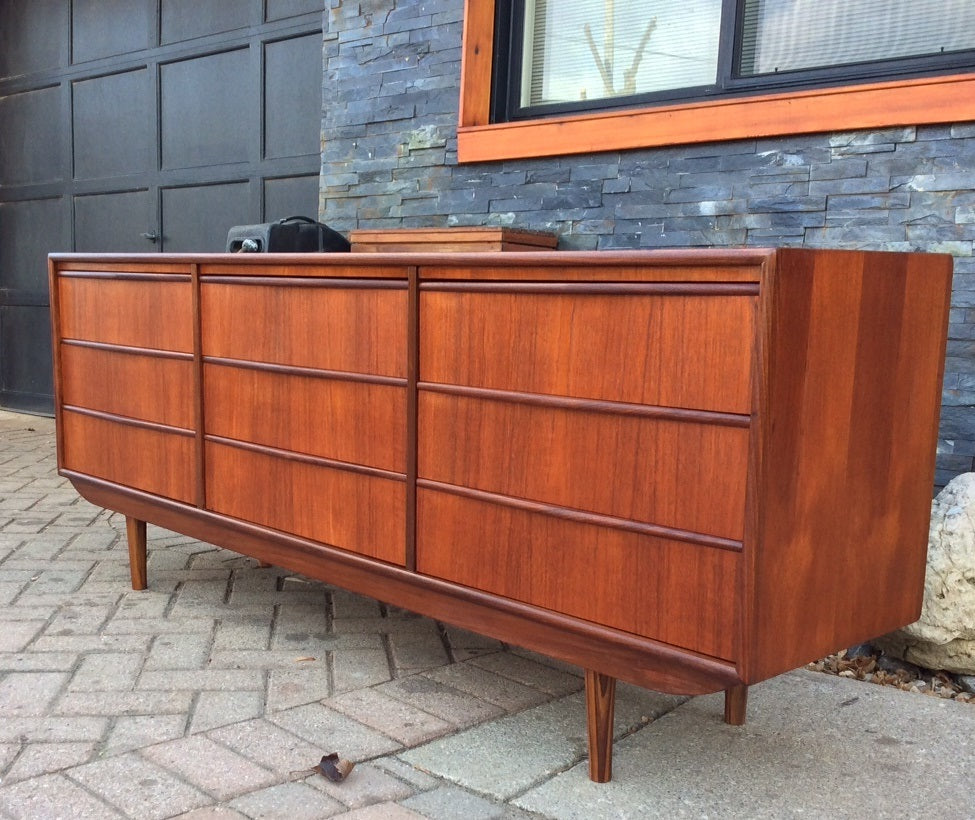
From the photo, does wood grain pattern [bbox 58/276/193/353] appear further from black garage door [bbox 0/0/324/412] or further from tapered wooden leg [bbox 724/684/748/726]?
black garage door [bbox 0/0/324/412]

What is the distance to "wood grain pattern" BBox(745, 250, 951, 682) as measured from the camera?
5.98ft

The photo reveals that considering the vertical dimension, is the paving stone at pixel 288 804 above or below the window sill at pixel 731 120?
below

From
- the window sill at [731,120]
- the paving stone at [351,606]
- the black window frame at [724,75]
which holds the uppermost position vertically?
the black window frame at [724,75]

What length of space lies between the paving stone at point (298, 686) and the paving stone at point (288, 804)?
1.43 ft

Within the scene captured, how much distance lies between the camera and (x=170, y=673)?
2766 millimetres

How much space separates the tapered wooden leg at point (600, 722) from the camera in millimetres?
2145

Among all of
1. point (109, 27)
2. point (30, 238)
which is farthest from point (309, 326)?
point (30, 238)

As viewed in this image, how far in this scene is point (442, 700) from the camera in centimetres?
262

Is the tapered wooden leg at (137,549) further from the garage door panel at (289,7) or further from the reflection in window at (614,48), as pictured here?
the garage door panel at (289,7)

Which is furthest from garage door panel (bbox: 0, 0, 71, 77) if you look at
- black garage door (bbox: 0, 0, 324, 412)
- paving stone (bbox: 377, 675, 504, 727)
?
paving stone (bbox: 377, 675, 504, 727)

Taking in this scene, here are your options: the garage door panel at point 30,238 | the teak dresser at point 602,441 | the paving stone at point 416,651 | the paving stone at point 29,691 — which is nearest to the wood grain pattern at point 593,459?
the teak dresser at point 602,441

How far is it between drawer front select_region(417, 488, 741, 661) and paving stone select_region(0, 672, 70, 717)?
1.03 metres

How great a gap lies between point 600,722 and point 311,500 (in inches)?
40.1

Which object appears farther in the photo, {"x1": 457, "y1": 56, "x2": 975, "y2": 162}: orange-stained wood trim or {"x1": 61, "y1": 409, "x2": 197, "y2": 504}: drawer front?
{"x1": 61, "y1": 409, "x2": 197, "y2": 504}: drawer front
